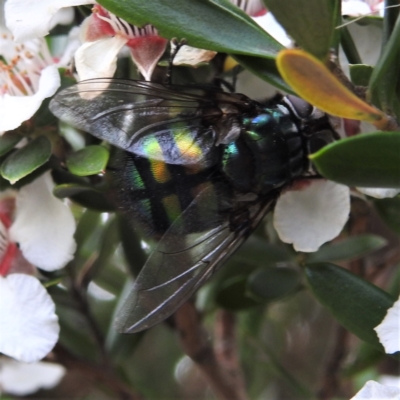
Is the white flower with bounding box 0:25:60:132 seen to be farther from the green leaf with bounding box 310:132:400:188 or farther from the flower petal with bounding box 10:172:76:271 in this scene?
the green leaf with bounding box 310:132:400:188

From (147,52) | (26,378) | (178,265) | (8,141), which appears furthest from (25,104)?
(26,378)

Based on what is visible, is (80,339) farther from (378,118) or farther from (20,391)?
(378,118)

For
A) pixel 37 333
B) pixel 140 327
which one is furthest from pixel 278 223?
pixel 37 333

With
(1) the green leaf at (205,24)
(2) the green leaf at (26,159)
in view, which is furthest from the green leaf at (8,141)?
(1) the green leaf at (205,24)

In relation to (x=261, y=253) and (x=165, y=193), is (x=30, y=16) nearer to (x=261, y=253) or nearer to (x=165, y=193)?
(x=165, y=193)

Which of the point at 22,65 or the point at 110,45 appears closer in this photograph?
the point at 110,45

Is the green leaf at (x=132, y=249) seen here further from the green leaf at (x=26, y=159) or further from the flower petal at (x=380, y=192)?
the flower petal at (x=380, y=192)
